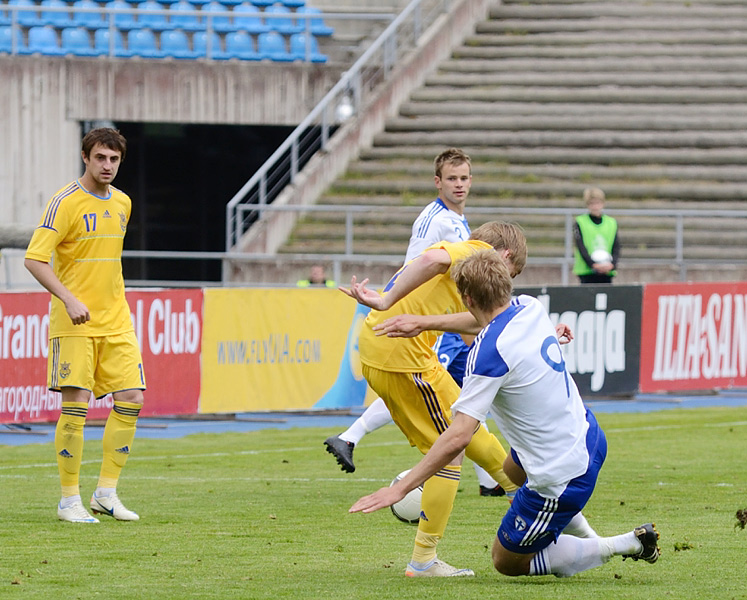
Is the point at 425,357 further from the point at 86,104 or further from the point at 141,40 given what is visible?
the point at 141,40

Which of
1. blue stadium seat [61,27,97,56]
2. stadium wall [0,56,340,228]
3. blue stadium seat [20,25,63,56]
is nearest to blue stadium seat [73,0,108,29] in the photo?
blue stadium seat [61,27,97,56]

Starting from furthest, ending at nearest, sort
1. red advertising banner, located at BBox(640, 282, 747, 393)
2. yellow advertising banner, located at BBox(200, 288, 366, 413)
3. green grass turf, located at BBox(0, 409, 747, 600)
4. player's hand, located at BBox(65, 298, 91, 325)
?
red advertising banner, located at BBox(640, 282, 747, 393) < yellow advertising banner, located at BBox(200, 288, 366, 413) < player's hand, located at BBox(65, 298, 91, 325) < green grass turf, located at BBox(0, 409, 747, 600)

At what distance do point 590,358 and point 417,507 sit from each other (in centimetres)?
878

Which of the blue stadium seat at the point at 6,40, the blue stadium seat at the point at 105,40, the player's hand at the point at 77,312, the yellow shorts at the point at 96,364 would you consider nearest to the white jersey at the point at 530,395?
the player's hand at the point at 77,312

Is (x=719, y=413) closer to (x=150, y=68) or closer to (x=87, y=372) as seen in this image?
(x=87, y=372)

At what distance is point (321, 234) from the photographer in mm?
22969

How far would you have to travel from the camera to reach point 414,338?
6930mm

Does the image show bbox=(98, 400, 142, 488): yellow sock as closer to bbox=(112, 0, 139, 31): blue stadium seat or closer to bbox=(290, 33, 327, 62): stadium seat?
bbox=(290, 33, 327, 62): stadium seat

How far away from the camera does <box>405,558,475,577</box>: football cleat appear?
247 inches

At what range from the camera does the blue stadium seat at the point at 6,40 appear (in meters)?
24.5

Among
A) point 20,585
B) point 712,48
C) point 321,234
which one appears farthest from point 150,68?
point 20,585

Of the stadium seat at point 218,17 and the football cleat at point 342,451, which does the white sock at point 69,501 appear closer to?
the football cleat at point 342,451

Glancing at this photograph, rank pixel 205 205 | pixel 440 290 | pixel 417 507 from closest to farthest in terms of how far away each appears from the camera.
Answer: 1. pixel 440 290
2. pixel 417 507
3. pixel 205 205

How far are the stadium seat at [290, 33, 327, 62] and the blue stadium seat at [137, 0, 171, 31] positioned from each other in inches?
90.0
